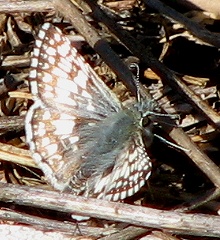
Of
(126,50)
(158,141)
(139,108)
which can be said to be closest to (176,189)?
(158,141)

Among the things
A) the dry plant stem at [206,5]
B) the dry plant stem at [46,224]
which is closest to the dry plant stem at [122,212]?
the dry plant stem at [46,224]

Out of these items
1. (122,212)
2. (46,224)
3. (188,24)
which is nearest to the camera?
(122,212)

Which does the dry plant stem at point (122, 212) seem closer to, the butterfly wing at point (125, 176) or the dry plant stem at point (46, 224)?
the butterfly wing at point (125, 176)

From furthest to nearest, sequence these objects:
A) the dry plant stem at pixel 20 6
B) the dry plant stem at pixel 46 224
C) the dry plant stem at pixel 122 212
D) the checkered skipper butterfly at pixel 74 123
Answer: the dry plant stem at pixel 20 6
the dry plant stem at pixel 46 224
the checkered skipper butterfly at pixel 74 123
the dry plant stem at pixel 122 212

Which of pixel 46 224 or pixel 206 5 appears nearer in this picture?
pixel 46 224

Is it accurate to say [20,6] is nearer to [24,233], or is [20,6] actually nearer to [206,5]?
[206,5]

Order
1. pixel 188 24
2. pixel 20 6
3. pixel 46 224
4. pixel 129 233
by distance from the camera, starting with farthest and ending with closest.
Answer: pixel 188 24 → pixel 20 6 → pixel 46 224 → pixel 129 233

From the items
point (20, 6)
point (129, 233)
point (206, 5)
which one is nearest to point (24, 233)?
point (129, 233)
